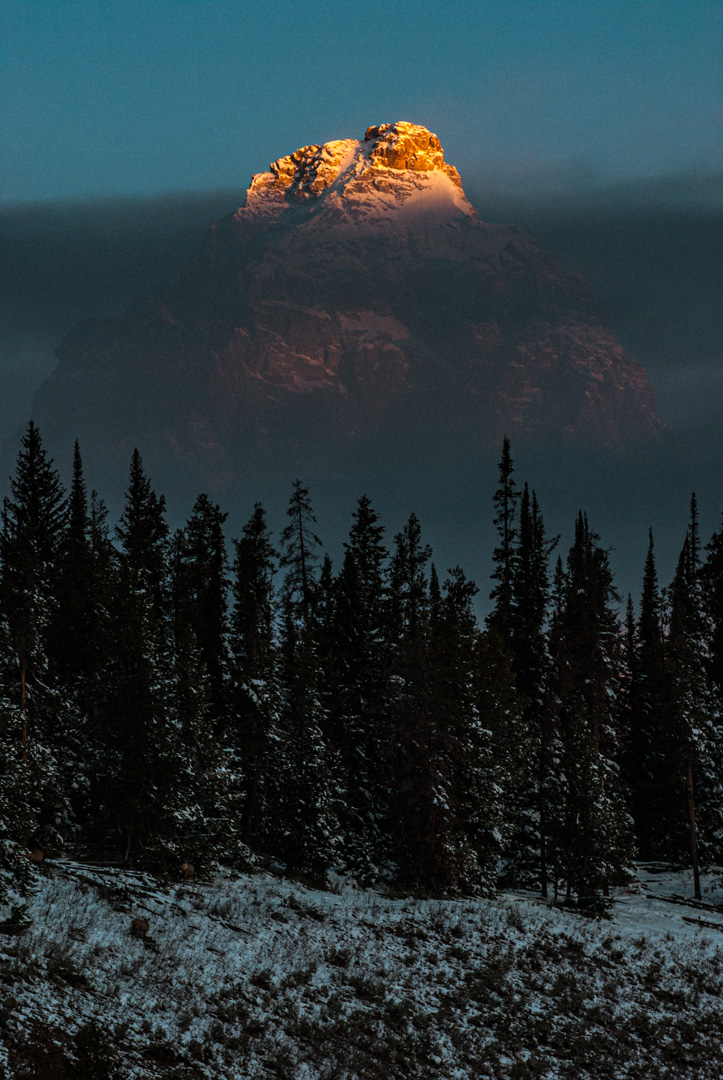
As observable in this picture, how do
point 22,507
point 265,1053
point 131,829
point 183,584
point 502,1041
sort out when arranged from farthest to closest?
point 22,507, point 183,584, point 131,829, point 502,1041, point 265,1053

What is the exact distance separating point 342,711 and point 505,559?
61.7 feet

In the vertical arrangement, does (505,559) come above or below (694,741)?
above

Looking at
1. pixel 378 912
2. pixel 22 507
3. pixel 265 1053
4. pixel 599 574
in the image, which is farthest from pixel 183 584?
pixel 265 1053

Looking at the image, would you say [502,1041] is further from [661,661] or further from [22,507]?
[22,507]

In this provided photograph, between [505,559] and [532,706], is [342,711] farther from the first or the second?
[505,559]

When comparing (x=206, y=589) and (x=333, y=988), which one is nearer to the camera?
(x=333, y=988)

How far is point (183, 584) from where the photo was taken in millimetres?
58188

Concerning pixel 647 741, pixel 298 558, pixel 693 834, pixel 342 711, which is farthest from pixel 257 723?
pixel 647 741

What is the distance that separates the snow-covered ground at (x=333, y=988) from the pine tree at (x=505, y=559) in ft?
81.3

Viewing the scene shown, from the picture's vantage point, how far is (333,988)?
27.3m

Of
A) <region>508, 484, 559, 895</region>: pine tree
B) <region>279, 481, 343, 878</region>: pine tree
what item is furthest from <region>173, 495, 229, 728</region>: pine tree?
<region>508, 484, 559, 895</region>: pine tree

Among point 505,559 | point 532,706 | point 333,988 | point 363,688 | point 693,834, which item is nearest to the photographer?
point 333,988

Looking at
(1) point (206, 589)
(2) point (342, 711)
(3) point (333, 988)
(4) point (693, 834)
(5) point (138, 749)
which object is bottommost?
(3) point (333, 988)

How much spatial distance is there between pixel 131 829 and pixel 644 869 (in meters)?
38.9
